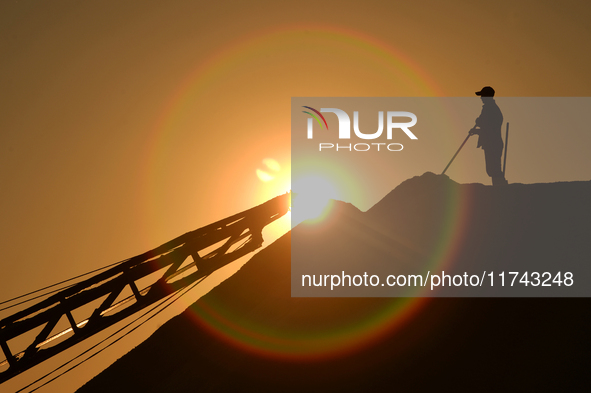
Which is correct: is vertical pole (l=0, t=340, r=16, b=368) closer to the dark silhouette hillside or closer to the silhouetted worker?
the dark silhouette hillside

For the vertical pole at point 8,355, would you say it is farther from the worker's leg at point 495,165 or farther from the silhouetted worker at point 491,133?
the worker's leg at point 495,165

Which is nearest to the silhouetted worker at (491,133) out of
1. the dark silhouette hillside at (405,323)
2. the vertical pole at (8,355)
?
the dark silhouette hillside at (405,323)

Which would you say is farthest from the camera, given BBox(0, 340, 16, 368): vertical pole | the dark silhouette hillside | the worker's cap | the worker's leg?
the worker's leg

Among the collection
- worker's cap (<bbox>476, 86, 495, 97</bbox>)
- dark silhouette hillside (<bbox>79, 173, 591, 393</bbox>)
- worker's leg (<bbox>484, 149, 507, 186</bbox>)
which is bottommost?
dark silhouette hillside (<bbox>79, 173, 591, 393</bbox>)

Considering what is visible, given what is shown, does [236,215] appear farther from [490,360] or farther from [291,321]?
[490,360]

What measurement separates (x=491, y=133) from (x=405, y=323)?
334 inches

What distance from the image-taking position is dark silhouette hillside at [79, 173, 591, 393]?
A: 296 inches

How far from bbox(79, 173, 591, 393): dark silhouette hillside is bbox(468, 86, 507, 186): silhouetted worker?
3.57 feet

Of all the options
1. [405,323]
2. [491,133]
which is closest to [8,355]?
[405,323]

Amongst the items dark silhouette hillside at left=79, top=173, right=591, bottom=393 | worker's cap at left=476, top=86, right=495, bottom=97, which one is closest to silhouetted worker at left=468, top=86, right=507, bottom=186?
worker's cap at left=476, top=86, right=495, bottom=97

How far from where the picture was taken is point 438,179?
15203 millimetres

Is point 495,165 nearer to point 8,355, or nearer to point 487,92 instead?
point 487,92

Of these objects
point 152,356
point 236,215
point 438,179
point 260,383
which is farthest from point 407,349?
point 438,179

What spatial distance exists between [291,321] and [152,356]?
13.2ft
